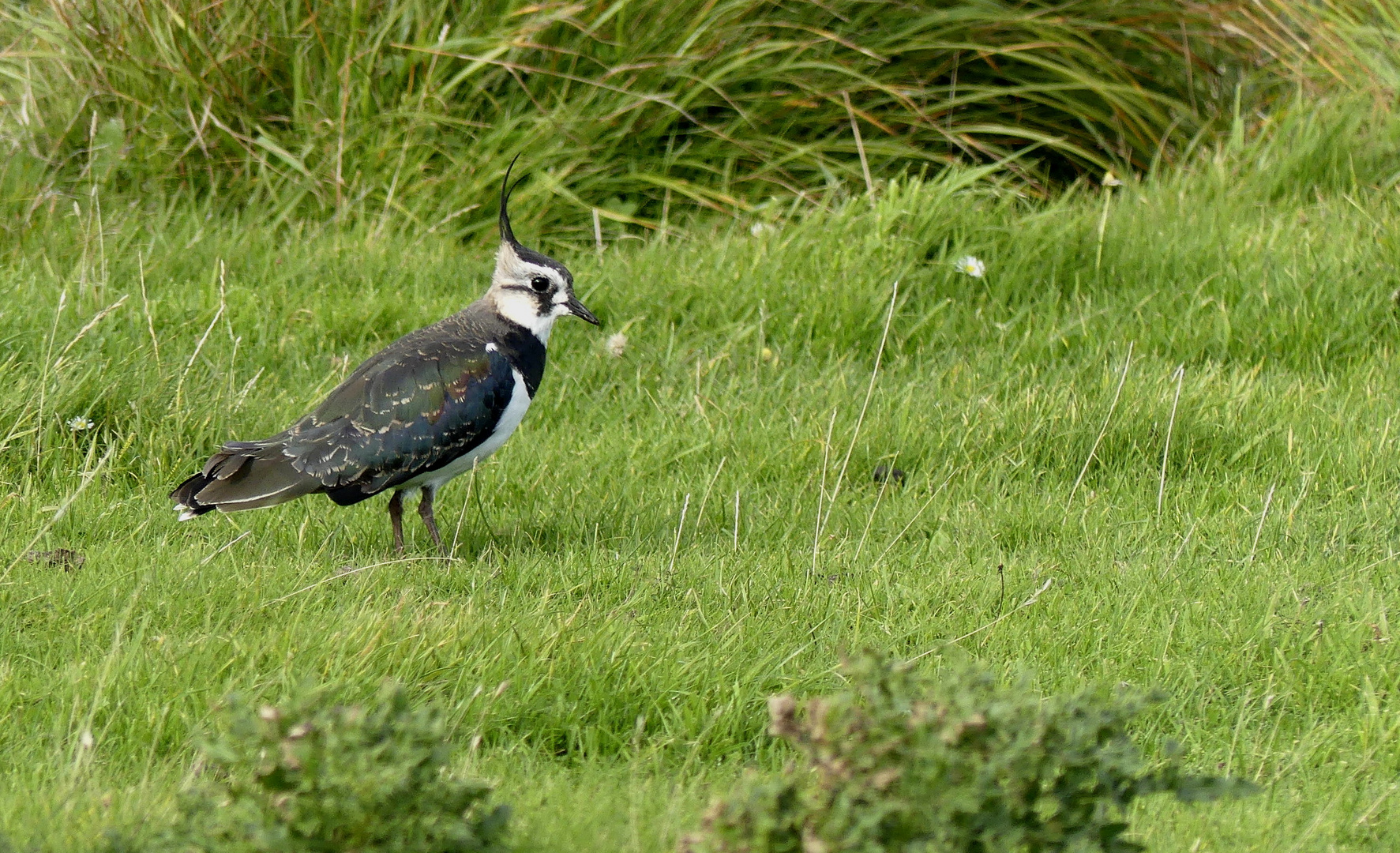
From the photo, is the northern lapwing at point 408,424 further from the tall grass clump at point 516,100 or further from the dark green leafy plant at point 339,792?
the tall grass clump at point 516,100

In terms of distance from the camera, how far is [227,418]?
5430mm

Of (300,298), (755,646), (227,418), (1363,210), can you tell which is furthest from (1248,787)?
(1363,210)

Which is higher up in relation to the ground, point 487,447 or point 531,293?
point 531,293

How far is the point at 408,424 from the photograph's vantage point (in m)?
4.78

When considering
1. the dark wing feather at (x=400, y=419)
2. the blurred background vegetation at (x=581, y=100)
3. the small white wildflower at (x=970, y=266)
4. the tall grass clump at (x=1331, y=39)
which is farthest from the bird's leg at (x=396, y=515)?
the tall grass clump at (x=1331, y=39)

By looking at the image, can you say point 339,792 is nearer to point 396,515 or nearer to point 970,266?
point 396,515

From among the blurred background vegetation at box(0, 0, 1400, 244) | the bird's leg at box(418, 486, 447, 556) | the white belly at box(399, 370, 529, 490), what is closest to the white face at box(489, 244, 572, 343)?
the white belly at box(399, 370, 529, 490)

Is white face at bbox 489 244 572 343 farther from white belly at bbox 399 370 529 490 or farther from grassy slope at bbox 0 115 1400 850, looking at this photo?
grassy slope at bbox 0 115 1400 850

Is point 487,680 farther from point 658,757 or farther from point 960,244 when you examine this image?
point 960,244

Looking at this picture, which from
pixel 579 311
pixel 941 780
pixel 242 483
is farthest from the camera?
pixel 579 311

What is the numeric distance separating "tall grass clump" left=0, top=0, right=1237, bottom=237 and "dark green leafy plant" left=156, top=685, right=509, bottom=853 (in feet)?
15.8

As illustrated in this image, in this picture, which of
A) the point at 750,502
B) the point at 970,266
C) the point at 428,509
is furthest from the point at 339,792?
the point at 970,266

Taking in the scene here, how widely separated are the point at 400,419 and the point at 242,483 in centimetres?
53

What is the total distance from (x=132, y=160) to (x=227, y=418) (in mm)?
2515
